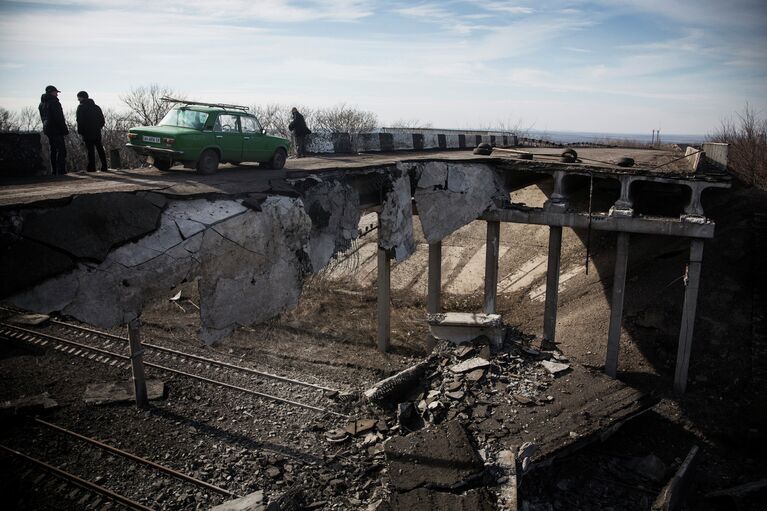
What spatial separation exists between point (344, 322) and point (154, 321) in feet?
18.1

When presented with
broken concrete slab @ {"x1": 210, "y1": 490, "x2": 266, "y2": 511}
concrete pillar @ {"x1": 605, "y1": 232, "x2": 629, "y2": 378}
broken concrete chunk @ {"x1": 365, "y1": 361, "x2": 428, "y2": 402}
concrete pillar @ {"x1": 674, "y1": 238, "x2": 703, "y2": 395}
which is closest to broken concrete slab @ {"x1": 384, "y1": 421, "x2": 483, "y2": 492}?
broken concrete chunk @ {"x1": 365, "y1": 361, "x2": 428, "y2": 402}

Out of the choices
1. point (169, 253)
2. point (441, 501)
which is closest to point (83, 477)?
point (169, 253)

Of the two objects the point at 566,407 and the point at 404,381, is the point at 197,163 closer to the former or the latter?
the point at 404,381

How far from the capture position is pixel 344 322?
16.8 meters

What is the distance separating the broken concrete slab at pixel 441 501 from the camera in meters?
7.26

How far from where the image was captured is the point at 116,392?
11039 mm

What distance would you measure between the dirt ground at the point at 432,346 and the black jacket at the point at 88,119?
5185 mm

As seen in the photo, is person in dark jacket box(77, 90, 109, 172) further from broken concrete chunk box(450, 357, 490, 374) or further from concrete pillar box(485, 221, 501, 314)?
concrete pillar box(485, 221, 501, 314)

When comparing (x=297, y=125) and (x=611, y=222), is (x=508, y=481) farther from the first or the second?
(x=297, y=125)

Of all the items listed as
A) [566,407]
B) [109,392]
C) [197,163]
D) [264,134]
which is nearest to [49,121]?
[197,163]

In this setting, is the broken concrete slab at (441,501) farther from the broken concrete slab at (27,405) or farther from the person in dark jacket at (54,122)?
the person in dark jacket at (54,122)

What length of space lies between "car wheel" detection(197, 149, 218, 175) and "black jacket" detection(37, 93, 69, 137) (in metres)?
2.62

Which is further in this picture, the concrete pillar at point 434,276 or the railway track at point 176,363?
the concrete pillar at point 434,276

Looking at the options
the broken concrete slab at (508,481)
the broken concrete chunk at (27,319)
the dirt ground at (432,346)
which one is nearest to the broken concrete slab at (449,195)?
the dirt ground at (432,346)
